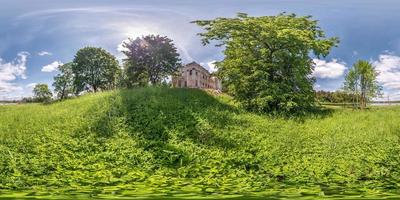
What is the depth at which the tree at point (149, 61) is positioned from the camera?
5219 centimetres

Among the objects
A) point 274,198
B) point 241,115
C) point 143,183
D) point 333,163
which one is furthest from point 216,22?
point 274,198

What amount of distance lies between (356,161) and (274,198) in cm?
767

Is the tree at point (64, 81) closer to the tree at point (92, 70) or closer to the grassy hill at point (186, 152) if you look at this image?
the tree at point (92, 70)

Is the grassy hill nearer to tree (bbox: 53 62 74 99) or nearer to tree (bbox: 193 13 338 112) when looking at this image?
tree (bbox: 193 13 338 112)

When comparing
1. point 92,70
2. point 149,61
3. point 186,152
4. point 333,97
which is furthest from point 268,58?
point 333,97

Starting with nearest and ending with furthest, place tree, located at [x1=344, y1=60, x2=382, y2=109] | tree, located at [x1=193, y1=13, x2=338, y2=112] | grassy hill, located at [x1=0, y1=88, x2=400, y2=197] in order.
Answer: grassy hill, located at [x1=0, y1=88, x2=400, y2=197] < tree, located at [x1=193, y1=13, x2=338, y2=112] < tree, located at [x1=344, y1=60, x2=382, y2=109]

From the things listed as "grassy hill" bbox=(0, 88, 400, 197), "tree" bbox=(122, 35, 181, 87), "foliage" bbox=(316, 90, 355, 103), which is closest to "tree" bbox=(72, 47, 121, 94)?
"tree" bbox=(122, 35, 181, 87)

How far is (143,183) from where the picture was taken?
42.5ft

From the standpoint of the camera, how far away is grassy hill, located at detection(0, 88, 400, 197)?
12620 mm

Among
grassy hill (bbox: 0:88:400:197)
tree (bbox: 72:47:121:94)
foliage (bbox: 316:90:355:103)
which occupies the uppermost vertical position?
tree (bbox: 72:47:121:94)

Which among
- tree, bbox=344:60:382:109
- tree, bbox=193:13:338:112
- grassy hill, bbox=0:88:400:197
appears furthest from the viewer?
tree, bbox=344:60:382:109

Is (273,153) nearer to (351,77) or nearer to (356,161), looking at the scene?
(356,161)

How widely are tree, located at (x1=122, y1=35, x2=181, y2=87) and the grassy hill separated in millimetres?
27604

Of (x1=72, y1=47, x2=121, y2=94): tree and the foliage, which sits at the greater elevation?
(x1=72, y1=47, x2=121, y2=94): tree
